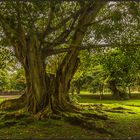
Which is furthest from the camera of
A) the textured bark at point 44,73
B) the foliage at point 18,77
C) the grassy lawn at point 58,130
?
the foliage at point 18,77

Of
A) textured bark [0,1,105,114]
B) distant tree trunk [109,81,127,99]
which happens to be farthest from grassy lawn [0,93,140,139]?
distant tree trunk [109,81,127,99]

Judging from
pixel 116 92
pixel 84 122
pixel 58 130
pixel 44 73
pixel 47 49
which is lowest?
pixel 58 130

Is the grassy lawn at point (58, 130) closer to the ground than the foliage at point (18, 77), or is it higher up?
closer to the ground

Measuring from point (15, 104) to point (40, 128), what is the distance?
503cm

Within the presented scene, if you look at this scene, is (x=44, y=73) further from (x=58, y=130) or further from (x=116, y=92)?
(x=116, y=92)

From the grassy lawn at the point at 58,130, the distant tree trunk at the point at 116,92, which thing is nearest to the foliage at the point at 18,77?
the distant tree trunk at the point at 116,92

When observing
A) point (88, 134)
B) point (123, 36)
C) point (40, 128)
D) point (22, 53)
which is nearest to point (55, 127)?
point (40, 128)

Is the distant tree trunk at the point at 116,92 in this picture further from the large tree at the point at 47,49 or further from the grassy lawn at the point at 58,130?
the grassy lawn at the point at 58,130

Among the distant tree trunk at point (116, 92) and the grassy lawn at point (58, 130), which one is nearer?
the grassy lawn at point (58, 130)

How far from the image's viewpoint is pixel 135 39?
1623 centimetres

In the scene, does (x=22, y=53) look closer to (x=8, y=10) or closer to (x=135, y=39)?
(x=8, y=10)

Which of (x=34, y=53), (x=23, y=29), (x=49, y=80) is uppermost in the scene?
(x=23, y=29)

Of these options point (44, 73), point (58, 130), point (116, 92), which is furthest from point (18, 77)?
point (58, 130)

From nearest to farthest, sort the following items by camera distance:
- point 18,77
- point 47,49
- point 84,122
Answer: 1. point 84,122
2. point 47,49
3. point 18,77
